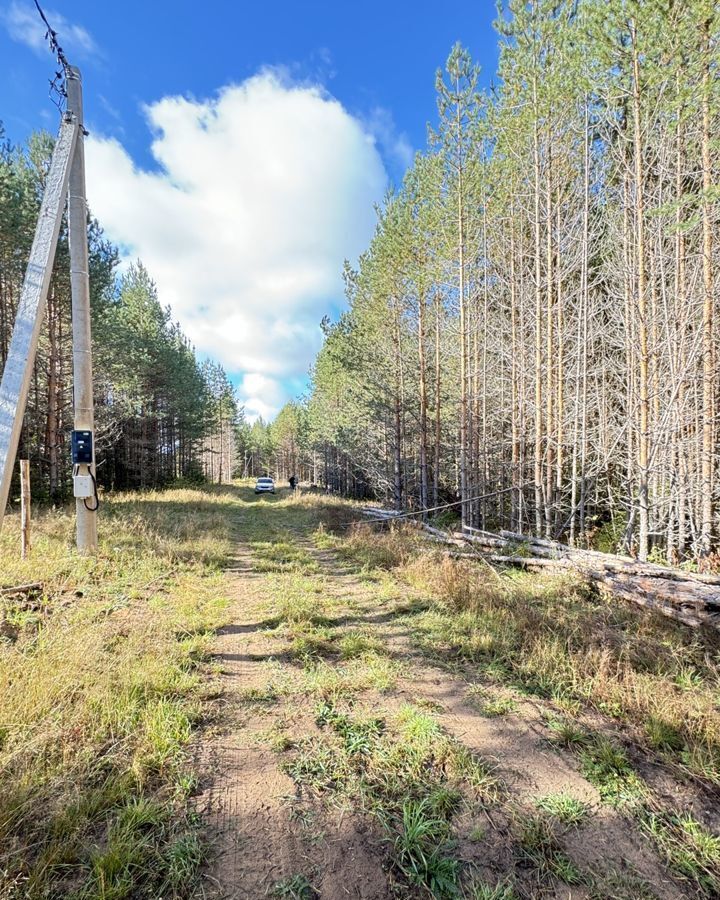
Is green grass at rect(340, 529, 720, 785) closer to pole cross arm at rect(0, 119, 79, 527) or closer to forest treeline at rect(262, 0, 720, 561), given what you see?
forest treeline at rect(262, 0, 720, 561)

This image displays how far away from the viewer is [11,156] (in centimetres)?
1277

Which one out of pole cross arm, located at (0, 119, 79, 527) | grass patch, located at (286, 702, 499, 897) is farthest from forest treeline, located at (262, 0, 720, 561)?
pole cross arm, located at (0, 119, 79, 527)

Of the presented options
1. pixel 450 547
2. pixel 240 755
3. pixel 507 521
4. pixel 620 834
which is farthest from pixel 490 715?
pixel 507 521

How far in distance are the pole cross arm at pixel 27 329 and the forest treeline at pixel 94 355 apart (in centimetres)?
966

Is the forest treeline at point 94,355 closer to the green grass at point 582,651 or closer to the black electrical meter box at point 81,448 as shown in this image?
the black electrical meter box at point 81,448

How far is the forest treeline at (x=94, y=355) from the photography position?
40.2 feet

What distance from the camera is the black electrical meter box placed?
19.1ft

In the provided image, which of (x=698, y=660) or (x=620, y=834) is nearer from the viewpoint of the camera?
(x=620, y=834)

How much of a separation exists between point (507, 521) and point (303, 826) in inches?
451

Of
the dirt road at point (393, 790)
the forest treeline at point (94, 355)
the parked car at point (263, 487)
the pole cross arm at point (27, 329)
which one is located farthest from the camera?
the parked car at point (263, 487)

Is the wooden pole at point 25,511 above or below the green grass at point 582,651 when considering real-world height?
above

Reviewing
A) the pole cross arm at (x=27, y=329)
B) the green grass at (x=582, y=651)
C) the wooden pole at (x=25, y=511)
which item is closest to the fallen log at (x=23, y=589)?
the pole cross arm at (x=27, y=329)

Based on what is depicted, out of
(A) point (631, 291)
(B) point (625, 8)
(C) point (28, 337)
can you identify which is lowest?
(C) point (28, 337)

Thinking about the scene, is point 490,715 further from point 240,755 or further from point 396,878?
point 240,755
